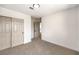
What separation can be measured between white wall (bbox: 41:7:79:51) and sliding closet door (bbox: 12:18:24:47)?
2198 mm

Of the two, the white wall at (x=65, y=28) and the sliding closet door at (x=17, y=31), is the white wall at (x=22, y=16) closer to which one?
the sliding closet door at (x=17, y=31)

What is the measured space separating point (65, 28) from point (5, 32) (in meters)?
3.34

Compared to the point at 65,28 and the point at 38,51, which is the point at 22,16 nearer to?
the point at 38,51

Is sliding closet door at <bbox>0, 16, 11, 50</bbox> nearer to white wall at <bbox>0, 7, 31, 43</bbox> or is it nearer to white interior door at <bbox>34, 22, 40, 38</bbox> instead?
white wall at <bbox>0, 7, 31, 43</bbox>

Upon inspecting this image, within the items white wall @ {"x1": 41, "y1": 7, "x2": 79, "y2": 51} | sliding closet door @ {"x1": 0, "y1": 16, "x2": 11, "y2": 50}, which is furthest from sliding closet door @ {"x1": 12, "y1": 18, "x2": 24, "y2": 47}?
white wall @ {"x1": 41, "y1": 7, "x2": 79, "y2": 51}

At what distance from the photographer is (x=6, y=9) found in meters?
3.77

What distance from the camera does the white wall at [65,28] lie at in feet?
11.4

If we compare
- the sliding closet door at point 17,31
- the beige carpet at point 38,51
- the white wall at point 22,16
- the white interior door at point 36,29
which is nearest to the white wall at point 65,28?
the beige carpet at point 38,51

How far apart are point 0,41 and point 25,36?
1.98 meters

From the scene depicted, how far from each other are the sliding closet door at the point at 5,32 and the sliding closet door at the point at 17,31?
28 cm

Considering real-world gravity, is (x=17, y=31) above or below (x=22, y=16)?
below

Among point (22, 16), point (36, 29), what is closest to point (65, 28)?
point (22, 16)

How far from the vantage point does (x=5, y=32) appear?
3.79m

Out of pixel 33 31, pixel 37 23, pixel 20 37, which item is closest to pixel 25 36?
pixel 20 37
